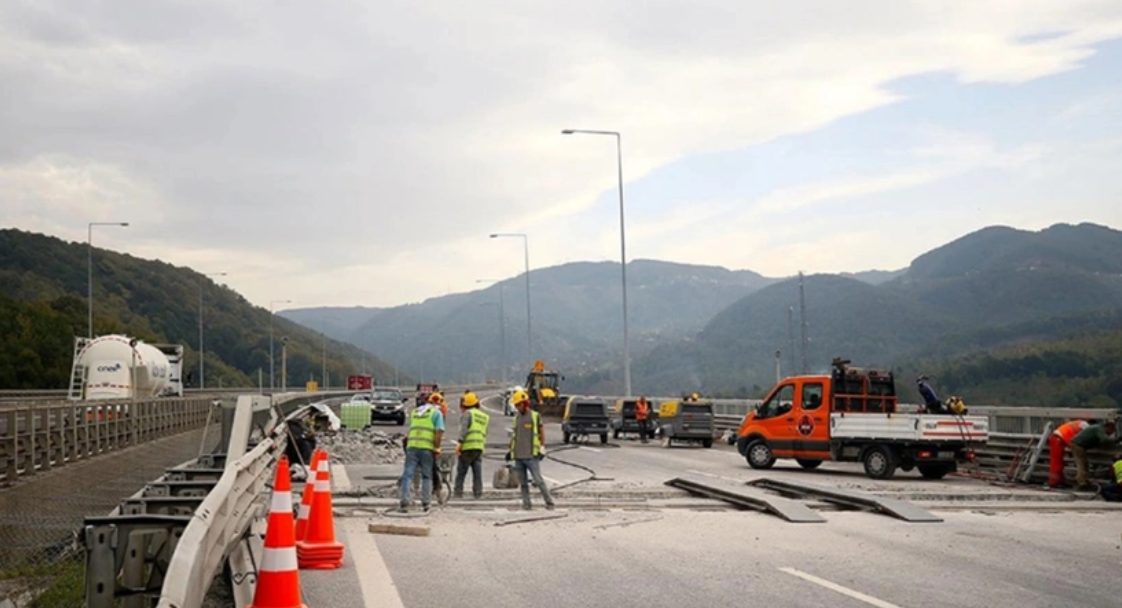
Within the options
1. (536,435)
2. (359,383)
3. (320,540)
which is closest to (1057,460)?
(536,435)

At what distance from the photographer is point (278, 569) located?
8.29 meters

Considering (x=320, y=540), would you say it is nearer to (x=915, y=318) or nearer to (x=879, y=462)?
(x=879, y=462)

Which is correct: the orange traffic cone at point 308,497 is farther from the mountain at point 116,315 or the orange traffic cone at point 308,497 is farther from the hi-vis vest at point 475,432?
the mountain at point 116,315

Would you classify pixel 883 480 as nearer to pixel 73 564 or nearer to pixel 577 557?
pixel 577 557

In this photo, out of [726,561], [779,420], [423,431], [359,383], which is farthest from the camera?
[359,383]

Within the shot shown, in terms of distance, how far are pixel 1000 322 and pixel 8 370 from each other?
349 ft

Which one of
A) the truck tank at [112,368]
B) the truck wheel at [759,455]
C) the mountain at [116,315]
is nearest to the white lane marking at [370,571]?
the truck wheel at [759,455]

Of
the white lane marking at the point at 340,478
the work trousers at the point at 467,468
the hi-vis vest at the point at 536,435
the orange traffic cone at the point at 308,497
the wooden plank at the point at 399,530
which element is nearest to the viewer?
the orange traffic cone at the point at 308,497

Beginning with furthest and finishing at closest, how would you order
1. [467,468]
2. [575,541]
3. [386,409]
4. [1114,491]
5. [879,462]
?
[386,409] → [879,462] → [1114,491] → [467,468] → [575,541]

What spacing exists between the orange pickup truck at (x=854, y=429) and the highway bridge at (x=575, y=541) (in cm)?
93

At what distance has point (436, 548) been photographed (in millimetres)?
13430

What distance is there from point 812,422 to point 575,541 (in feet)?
47.6

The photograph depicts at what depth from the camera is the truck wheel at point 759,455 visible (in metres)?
28.8

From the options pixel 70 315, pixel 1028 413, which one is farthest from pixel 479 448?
pixel 70 315
